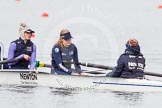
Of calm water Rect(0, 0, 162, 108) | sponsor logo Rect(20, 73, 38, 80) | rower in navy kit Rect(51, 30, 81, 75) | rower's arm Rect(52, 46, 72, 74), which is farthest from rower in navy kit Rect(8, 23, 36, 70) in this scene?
calm water Rect(0, 0, 162, 108)

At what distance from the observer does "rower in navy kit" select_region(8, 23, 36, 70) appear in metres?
26.0

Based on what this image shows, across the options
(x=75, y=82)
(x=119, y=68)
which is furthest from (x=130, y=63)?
(x=75, y=82)

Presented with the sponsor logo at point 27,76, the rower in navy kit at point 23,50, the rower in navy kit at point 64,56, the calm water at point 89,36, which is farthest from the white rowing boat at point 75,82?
the rower in navy kit at point 23,50

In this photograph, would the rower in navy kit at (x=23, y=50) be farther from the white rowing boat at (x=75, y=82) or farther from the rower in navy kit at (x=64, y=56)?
the rower in navy kit at (x=64, y=56)

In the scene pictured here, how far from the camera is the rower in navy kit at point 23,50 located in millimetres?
26000

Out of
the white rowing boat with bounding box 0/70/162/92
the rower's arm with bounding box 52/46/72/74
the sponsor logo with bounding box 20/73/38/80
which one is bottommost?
the white rowing boat with bounding box 0/70/162/92

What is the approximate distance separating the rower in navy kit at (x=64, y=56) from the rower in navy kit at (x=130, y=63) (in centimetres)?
205

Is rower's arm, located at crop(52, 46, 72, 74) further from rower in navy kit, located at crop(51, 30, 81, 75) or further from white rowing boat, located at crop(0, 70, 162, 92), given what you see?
white rowing boat, located at crop(0, 70, 162, 92)

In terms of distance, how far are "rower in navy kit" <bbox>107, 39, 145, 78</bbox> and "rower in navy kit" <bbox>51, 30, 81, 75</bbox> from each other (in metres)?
2.05

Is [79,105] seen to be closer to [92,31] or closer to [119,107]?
[119,107]

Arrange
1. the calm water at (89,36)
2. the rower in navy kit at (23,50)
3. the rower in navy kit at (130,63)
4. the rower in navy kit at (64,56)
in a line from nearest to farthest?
1. the calm water at (89,36)
2. the rower in navy kit at (130,63)
3. the rower in navy kit at (64,56)
4. the rower in navy kit at (23,50)

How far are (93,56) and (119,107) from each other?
16.6 m

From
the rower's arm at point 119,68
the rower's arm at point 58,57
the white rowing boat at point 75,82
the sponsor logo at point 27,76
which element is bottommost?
the white rowing boat at point 75,82

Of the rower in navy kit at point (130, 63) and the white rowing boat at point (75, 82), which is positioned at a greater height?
the rower in navy kit at point (130, 63)
